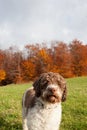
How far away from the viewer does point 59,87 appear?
27.1ft

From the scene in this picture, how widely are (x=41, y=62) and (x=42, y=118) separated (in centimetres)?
7574

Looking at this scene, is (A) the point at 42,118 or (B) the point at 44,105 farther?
(A) the point at 42,118

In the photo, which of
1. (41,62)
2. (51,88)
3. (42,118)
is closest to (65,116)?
(42,118)

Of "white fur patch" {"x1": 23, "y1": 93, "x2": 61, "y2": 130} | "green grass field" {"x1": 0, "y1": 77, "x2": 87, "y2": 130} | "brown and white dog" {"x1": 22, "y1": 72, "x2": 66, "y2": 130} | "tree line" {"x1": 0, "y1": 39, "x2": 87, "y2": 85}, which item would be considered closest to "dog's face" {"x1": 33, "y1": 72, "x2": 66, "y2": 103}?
"brown and white dog" {"x1": 22, "y1": 72, "x2": 66, "y2": 130}

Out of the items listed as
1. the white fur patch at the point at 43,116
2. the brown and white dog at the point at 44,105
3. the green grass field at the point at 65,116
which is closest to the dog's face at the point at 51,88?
the brown and white dog at the point at 44,105

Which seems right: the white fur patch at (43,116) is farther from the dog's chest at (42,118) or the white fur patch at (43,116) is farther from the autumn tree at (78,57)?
the autumn tree at (78,57)

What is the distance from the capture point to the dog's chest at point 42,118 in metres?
8.55

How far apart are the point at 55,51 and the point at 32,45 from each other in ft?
23.5

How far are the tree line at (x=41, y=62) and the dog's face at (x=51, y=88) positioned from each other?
71.2 metres

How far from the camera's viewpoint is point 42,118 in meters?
8.60

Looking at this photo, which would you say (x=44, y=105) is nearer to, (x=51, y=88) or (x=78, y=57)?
(x=51, y=88)

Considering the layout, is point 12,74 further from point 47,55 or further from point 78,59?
point 78,59

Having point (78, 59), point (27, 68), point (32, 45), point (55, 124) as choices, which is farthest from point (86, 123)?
point (32, 45)

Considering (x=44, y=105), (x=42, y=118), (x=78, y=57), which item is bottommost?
(x=42, y=118)
